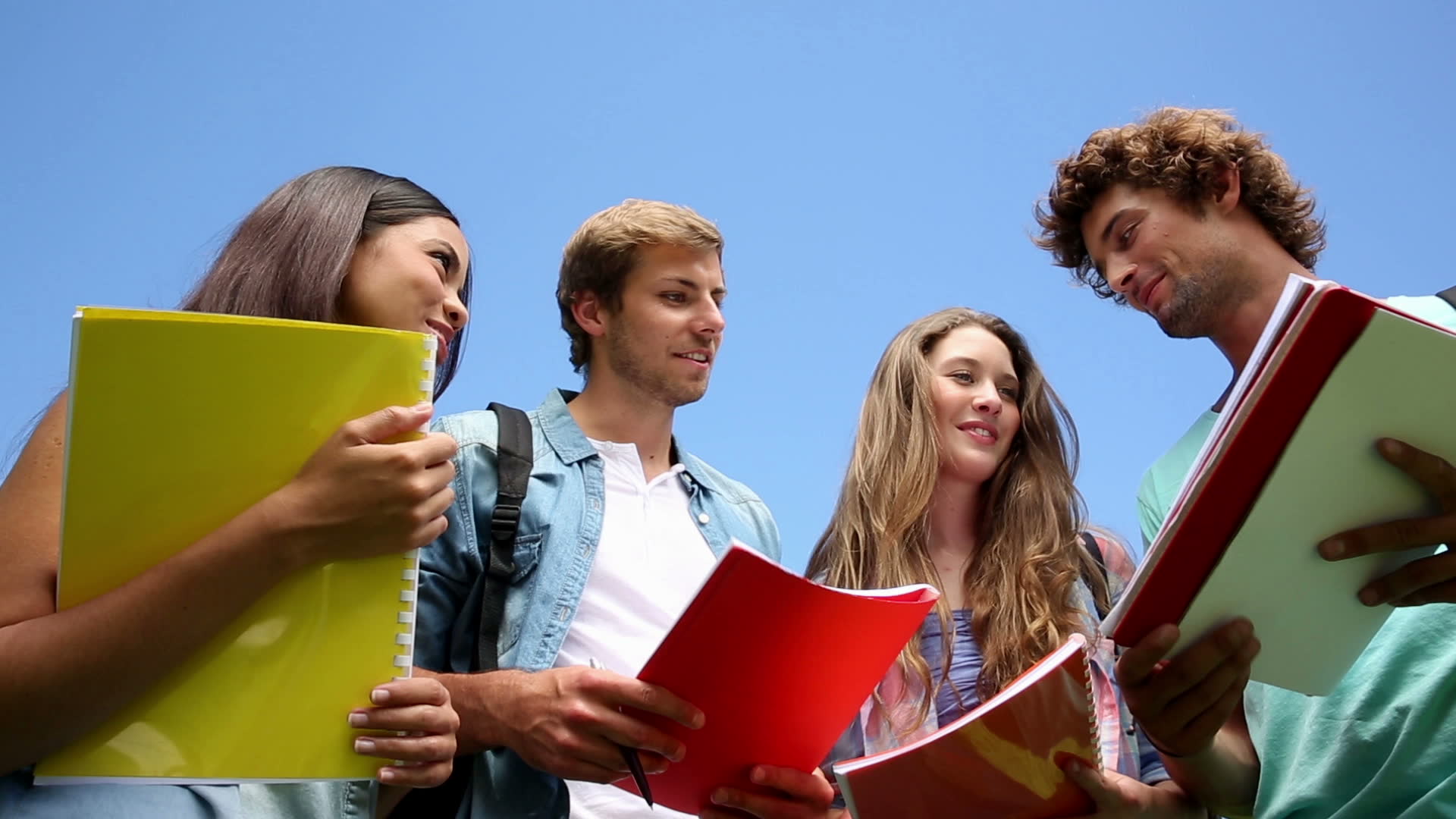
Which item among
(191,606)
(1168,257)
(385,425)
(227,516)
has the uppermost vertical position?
(1168,257)

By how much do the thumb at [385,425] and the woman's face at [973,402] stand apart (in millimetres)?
2187

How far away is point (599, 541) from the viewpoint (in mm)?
2994

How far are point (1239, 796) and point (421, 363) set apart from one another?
2.00 meters

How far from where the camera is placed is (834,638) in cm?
207

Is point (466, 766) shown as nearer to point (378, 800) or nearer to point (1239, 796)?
point (378, 800)

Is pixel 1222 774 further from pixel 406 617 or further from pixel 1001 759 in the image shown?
pixel 406 617

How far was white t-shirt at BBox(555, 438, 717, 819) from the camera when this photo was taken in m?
2.71

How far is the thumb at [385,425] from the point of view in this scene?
68.6 inches

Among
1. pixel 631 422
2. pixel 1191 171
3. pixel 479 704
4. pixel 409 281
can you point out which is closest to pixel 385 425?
pixel 409 281

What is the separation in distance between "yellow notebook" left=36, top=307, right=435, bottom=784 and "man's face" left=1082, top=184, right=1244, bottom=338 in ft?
9.46

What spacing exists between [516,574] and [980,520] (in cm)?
155

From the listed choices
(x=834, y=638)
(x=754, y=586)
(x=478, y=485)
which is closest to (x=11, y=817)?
(x=754, y=586)

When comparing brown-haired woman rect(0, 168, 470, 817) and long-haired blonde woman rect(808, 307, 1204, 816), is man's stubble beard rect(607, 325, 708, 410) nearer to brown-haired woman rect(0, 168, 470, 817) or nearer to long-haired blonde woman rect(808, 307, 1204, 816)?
long-haired blonde woman rect(808, 307, 1204, 816)

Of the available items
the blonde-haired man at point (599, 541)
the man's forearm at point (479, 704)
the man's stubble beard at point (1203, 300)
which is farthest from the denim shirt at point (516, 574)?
the man's stubble beard at point (1203, 300)
